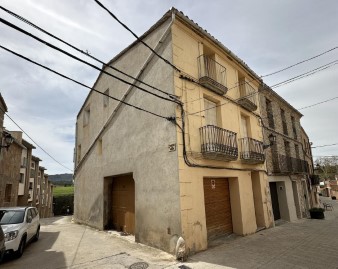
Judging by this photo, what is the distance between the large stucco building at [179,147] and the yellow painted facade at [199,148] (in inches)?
1.5

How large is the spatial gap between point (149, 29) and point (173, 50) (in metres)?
2.06

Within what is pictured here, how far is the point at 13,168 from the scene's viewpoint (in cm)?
1955

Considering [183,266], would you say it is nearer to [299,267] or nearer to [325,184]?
[299,267]

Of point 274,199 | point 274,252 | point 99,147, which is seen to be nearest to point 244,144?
point 274,252

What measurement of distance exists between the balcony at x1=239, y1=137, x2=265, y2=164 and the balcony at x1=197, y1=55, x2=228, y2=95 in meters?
2.61

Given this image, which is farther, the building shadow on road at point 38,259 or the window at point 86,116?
the window at point 86,116

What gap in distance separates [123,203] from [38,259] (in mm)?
4422

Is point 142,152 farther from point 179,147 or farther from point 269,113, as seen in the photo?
point 269,113

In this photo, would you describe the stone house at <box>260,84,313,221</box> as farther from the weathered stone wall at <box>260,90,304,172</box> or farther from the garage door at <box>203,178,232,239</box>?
the garage door at <box>203,178,232,239</box>

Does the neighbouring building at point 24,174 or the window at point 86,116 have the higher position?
the window at point 86,116

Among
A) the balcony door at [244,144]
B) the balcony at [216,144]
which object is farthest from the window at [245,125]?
the balcony at [216,144]

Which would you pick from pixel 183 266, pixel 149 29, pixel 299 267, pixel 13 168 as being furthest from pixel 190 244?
pixel 13 168

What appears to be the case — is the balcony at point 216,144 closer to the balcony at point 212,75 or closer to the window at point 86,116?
the balcony at point 212,75

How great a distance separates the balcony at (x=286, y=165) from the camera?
555 inches
